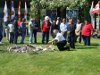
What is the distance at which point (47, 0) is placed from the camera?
50.4m

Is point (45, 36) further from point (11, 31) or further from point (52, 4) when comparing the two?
point (52, 4)

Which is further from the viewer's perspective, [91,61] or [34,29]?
[34,29]

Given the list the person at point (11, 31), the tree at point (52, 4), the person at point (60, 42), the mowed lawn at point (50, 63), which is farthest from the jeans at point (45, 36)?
the tree at point (52, 4)

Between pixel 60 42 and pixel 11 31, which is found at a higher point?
pixel 11 31

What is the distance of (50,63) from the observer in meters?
18.9

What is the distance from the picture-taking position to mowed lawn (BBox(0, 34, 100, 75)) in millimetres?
17094

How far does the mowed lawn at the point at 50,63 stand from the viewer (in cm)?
1709

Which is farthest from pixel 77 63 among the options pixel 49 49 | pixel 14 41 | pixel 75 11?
pixel 75 11

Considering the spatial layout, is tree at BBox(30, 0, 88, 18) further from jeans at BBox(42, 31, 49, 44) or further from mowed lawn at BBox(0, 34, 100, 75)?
mowed lawn at BBox(0, 34, 100, 75)

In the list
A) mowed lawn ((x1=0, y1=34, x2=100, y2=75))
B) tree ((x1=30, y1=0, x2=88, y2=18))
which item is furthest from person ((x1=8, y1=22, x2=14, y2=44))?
tree ((x1=30, y1=0, x2=88, y2=18))

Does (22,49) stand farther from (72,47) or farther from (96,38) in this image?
(96,38)

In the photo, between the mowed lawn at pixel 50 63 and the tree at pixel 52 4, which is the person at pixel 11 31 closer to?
the mowed lawn at pixel 50 63

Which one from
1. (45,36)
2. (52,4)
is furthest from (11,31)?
(52,4)

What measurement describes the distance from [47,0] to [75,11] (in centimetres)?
433
